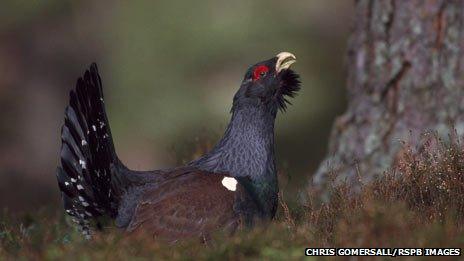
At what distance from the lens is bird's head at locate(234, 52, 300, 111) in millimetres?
7098

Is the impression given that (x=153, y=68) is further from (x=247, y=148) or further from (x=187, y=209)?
(x=187, y=209)

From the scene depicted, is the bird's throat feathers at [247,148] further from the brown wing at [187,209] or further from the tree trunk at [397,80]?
the tree trunk at [397,80]

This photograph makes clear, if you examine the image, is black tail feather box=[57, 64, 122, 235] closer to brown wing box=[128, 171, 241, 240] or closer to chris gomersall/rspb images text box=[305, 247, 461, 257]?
brown wing box=[128, 171, 241, 240]

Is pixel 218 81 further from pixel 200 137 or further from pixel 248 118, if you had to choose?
pixel 248 118

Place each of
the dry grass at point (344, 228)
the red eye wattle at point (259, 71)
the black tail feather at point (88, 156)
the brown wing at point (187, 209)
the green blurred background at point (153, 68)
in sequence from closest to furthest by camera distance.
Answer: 1. the dry grass at point (344, 228)
2. the brown wing at point (187, 209)
3. the black tail feather at point (88, 156)
4. the red eye wattle at point (259, 71)
5. the green blurred background at point (153, 68)

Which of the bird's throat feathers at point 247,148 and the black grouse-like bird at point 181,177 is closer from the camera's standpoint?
the black grouse-like bird at point 181,177

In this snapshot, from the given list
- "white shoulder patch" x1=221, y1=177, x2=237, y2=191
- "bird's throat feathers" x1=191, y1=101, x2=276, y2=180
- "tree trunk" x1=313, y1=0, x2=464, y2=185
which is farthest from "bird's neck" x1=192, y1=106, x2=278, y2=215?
"tree trunk" x1=313, y1=0, x2=464, y2=185

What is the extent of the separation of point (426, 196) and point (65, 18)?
13307 mm

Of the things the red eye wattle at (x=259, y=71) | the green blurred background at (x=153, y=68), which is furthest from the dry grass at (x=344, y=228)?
the green blurred background at (x=153, y=68)

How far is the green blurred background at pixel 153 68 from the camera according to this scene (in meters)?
18.2

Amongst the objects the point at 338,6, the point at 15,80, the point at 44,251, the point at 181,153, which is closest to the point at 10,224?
the point at 181,153

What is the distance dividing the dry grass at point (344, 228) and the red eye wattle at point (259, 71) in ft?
3.35

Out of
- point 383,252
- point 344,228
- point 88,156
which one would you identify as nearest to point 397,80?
point 88,156

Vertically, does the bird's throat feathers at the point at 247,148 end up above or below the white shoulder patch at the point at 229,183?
above
